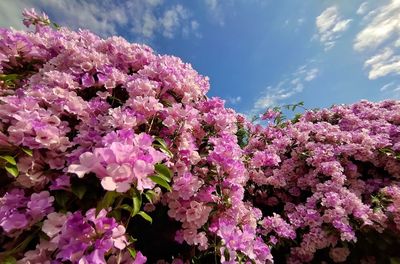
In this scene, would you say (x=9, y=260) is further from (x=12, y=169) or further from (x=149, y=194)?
(x=149, y=194)

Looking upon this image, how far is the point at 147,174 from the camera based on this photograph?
1.31m

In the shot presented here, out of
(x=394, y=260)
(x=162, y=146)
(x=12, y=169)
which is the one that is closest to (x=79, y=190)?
(x=12, y=169)

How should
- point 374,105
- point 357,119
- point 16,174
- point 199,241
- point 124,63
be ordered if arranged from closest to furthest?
point 16,174 < point 199,241 < point 124,63 < point 357,119 < point 374,105

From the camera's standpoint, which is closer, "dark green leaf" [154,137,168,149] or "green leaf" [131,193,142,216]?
"green leaf" [131,193,142,216]

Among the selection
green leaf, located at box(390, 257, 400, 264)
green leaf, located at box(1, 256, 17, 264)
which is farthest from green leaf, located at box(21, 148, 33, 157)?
green leaf, located at box(390, 257, 400, 264)

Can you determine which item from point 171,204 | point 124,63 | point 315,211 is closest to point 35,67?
point 124,63

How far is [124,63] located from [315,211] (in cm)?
229

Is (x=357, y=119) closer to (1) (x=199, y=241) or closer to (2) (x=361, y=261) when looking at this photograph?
(2) (x=361, y=261)

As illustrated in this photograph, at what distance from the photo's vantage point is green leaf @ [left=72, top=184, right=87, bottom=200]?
1.46 meters

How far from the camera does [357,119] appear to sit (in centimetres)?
463

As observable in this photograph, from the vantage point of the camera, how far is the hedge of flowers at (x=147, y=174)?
1.38m

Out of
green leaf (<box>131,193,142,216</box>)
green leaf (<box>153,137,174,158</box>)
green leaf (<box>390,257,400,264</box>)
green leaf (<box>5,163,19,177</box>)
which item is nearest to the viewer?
green leaf (<box>131,193,142,216</box>)

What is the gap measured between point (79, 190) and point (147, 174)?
0.40 m

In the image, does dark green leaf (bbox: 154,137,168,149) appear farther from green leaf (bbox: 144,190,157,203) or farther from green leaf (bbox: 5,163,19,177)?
green leaf (bbox: 5,163,19,177)
